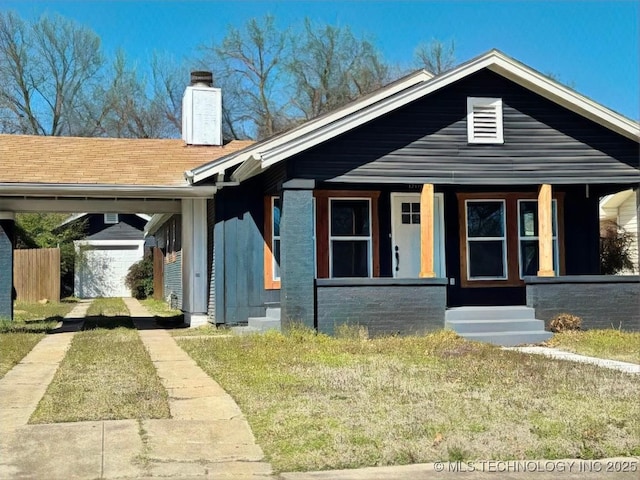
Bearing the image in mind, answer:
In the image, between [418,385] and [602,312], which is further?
[602,312]

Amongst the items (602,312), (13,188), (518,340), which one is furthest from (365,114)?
(13,188)

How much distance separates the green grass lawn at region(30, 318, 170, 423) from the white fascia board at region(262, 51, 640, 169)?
4.19 metres

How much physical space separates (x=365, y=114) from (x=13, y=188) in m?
6.37

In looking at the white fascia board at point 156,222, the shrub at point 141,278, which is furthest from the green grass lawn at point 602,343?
the shrub at point 141,278

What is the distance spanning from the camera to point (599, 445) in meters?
Answer: 5.49

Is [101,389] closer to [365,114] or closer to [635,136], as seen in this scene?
[365,114]

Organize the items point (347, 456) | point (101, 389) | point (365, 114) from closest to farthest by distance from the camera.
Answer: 1. point (347, 456)
2. point (101, 389)
3. point (365, 114)

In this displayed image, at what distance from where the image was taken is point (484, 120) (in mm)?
12844

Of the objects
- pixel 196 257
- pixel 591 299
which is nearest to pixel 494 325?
pixel 591 299

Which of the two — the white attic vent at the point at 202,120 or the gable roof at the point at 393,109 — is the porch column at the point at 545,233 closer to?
the gable roof at the point at 393,109

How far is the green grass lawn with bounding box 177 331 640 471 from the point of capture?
536cm

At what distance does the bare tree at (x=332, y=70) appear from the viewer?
39.1 m

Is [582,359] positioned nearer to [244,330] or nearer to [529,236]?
[529,236]

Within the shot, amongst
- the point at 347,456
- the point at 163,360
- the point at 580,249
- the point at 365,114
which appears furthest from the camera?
the point at 580,249
